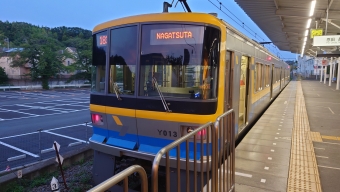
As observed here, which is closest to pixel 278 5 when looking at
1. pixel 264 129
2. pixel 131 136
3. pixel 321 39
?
pixel 321 39

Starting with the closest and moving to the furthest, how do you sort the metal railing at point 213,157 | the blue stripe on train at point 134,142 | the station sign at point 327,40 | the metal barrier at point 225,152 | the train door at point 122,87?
1. the metal railing at point 213,157
2. the metal barrier at point 225,152
3. the blue stripe on train at point 134,142
4. the train door at point 122,87
5. the station sign at point 327,40

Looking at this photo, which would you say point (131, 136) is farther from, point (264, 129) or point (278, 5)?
point (278, 5)

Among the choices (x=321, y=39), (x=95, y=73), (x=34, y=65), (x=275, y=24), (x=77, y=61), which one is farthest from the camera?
(x=77, y=61)

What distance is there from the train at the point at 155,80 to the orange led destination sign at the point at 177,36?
15mm

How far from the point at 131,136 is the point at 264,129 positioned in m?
4.51

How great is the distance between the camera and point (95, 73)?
5367mm

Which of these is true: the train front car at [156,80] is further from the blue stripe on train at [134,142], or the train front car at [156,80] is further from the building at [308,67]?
the building at [308,67]

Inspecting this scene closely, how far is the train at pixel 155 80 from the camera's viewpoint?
14.0 feet

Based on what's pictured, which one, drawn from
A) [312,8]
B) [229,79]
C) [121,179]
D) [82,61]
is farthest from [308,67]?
[121,179]

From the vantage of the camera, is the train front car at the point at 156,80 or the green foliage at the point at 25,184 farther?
the green foliage at the point at 25,184

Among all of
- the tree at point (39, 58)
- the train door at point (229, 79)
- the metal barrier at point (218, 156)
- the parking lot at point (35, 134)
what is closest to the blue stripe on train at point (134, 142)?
the metal barrier at point (218, 156)

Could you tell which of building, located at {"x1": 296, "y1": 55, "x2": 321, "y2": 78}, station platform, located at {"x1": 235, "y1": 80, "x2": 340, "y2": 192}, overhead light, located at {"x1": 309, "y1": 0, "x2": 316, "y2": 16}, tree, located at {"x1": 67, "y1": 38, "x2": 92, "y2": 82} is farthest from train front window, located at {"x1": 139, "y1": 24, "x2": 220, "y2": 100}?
building, located at {"x1": 296, "y1": 55, "x2": 321, "y2": 78}

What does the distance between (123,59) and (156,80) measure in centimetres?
80

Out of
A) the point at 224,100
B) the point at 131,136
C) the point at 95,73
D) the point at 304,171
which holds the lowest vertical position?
the point at 304,171
